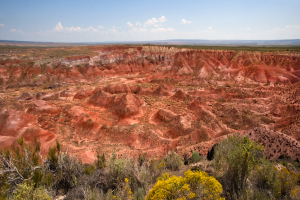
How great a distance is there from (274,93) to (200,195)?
43092mm

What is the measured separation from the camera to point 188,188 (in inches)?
240

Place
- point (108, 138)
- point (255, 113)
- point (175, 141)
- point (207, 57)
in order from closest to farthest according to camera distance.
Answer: point (175, 141) < point (108, 138) < point (255, 113) < point (207, 57)

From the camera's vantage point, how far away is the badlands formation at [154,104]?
73.5 feet

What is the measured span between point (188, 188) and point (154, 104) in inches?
1230

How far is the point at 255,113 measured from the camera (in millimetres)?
30938

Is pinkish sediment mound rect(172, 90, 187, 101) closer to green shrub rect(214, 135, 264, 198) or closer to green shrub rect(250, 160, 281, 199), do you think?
green shrub rect(250, 160, 281, 199)

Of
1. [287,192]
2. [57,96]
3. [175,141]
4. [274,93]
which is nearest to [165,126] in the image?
[175,141]

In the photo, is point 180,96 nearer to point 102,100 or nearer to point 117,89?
point 117,89

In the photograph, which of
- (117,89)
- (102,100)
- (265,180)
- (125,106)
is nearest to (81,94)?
(117,89)

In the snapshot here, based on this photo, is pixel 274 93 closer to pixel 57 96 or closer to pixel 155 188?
pixel 155 188

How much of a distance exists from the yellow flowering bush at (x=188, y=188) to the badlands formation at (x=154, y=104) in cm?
1002

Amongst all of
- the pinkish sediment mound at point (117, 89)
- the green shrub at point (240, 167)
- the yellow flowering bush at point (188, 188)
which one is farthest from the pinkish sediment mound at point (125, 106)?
the yellow flowering bush at point (188, 188)

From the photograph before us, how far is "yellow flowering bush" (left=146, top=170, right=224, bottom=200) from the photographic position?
6152mm

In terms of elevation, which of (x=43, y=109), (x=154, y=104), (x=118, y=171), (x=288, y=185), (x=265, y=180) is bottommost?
(x=154, y=104)
